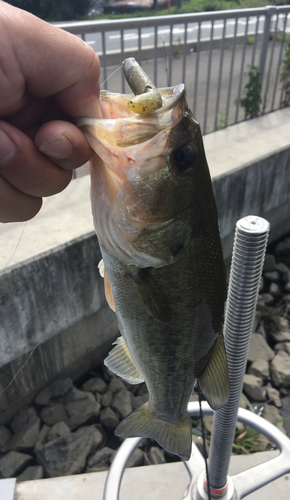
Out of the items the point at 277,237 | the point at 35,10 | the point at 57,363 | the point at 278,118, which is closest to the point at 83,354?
the point at 57,363

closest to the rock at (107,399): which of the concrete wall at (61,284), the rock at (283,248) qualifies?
the concrete wall at (61,284)

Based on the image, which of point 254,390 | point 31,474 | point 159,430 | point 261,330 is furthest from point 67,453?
point 261,330

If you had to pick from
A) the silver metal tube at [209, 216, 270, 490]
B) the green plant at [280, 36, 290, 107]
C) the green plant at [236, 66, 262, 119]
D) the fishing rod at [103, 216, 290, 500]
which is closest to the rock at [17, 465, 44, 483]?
the fishing rod at [103, 216, 290, 500]

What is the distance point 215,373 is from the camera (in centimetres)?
123

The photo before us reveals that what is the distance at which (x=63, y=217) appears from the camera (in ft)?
9.77

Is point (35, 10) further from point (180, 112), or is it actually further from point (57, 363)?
point (180, 112)

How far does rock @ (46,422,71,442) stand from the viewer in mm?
2918

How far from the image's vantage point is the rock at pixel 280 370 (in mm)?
3688

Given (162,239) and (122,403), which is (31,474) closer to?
(122,403)

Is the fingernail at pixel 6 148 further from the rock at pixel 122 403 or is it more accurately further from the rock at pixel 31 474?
the rock at pixel 122 403

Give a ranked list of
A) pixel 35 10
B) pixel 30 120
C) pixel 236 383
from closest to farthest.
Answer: pixel 30 120 → pixel 236 383 → pixel 35 10

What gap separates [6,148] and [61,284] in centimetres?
180

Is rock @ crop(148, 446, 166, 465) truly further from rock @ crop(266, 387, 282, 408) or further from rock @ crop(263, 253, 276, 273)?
rock @ crop(263, 253, 276, 273)

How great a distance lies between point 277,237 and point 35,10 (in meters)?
10.8
